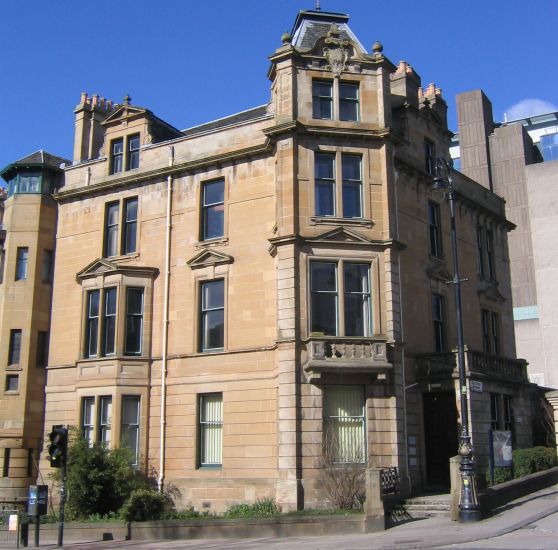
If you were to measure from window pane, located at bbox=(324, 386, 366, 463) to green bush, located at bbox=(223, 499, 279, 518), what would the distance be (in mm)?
2445

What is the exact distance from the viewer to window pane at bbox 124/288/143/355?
2744 cm

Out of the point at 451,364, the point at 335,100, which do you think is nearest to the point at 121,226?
the point at 335,100

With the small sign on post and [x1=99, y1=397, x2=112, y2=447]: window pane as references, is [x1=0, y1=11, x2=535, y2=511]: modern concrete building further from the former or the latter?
the small sign on post

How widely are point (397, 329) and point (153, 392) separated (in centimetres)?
913

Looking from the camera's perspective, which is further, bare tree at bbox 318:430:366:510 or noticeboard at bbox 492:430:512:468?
noticeboard at bbox 492:430:512:468

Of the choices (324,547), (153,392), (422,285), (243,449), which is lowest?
(324,547)

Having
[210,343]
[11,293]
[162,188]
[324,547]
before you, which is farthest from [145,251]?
[324,547]

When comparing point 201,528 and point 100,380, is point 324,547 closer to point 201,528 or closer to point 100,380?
point 201,528

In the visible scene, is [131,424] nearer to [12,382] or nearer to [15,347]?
[12,382]

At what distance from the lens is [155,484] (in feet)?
84.8

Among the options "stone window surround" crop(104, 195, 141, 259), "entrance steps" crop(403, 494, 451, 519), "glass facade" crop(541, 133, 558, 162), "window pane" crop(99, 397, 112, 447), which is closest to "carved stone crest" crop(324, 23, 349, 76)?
"stone window surround" crop(104, 195, 141, 259)

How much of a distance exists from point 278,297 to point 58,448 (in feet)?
26.9

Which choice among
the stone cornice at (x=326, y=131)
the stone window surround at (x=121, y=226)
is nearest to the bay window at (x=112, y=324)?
the stone window surround at (x=121, y=226)

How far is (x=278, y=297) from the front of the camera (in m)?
24.1
